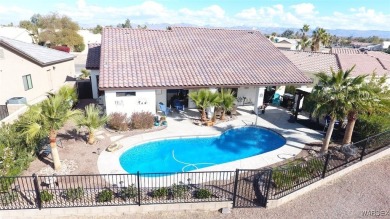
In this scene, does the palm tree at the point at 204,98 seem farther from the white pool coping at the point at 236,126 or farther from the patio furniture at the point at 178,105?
the patio furniture at the point at 178,105

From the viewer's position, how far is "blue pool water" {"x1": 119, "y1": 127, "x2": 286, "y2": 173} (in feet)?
48.6

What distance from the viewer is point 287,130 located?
63.7 ft

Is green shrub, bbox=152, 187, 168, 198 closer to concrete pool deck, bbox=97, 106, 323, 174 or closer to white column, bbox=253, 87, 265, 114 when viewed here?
concrete pool deck, bbox=97, 106, 323, 174

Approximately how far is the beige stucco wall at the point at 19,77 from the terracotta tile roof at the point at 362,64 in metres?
32.2

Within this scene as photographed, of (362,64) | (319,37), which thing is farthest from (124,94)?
(319,37)

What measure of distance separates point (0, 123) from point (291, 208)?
16.0m

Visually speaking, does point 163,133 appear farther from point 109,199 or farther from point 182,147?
point 109,199

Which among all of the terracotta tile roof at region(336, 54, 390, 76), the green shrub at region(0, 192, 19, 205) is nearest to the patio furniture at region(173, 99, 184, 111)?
the green shrub at region(0, 192, 19, 205)

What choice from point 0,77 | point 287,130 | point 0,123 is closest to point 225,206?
point 287,130

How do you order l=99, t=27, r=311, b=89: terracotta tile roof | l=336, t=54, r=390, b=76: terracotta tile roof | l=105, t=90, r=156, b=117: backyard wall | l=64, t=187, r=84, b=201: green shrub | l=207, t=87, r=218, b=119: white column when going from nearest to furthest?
l=64, t=187, r=84, b=201: green shrub < l=105, t=90, r=156, b=117: backyard wall < l=99, t=27, r=311, b=89: terracotta tile roof < l=207, t=87, r=218, b=119: white column < l=336, t=54, r=390, b=76: terracotta tile roof

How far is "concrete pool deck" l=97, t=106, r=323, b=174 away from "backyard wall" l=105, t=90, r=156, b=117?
227cm

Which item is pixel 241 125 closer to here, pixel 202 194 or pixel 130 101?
pixel 130 101

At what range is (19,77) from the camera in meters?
22.0

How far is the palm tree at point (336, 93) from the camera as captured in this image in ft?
42.7
